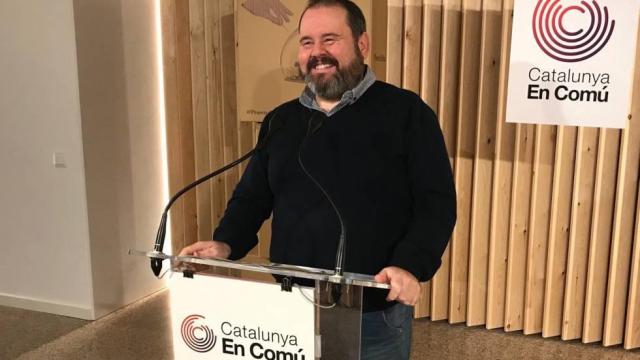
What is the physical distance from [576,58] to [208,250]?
6.71ft

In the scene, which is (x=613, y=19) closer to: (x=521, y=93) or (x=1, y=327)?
(x=521, y=93)

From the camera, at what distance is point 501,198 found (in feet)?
11.0

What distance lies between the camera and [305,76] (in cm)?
161

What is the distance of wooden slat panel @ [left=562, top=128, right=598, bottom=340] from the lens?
3.15 meters

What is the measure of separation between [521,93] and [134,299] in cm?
287

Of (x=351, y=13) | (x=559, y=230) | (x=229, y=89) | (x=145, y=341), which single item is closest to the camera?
(x=351, y=13)

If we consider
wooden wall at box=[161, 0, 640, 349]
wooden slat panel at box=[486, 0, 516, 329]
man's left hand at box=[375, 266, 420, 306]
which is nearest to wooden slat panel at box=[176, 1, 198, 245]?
wooden wall at box=[161, 0, 640, 349]

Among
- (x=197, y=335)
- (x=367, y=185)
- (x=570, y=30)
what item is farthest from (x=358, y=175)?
(x=570, y=30)

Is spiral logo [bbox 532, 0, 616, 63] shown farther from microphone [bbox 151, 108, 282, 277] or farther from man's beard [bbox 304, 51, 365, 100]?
microphone [bbox 151, 108, 282, 277]

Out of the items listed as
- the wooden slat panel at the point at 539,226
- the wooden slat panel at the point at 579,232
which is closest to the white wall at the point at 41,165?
the wooden slat panel at the point at 539,226

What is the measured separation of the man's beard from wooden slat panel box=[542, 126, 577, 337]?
2.02 meters

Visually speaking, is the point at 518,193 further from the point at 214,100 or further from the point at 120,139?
the point at 120,139

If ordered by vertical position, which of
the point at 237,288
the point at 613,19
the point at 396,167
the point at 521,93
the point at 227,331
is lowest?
the point at 227,331

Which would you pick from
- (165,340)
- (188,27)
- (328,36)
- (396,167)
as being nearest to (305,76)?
(328,36)
